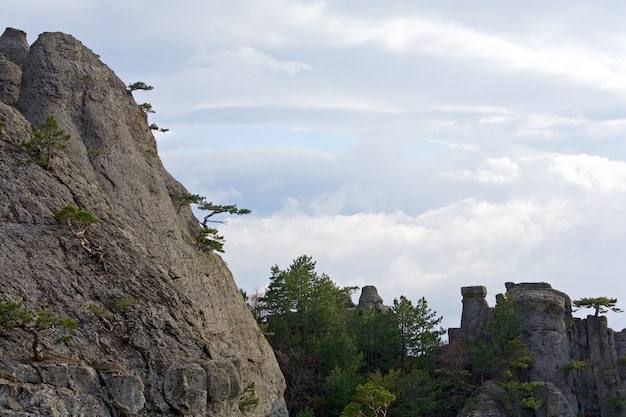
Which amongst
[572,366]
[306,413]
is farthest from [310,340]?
[572,366]

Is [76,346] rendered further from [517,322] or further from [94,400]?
[517,322]

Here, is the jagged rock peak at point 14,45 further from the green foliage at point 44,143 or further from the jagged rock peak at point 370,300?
the jagged rock peak at point 370,300

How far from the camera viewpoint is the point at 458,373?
6875cm

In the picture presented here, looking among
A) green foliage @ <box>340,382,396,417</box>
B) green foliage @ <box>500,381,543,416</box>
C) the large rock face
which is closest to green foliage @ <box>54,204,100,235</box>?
the large rock face

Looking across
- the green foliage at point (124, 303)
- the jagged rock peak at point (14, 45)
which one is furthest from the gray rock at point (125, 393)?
the jagged rock peak at point (14, 45)

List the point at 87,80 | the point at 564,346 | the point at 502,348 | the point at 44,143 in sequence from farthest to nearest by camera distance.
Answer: the point at 564,346
the point at 502,348
the point at 87,80
the point at 44,143

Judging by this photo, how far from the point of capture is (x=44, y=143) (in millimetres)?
41281

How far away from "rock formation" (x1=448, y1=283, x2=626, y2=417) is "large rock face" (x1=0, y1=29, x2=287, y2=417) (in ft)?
77.8

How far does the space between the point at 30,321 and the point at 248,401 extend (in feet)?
47.5

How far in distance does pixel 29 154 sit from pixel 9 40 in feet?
52.4

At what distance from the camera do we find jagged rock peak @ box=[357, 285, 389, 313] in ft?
267

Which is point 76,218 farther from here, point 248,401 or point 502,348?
point 502,348

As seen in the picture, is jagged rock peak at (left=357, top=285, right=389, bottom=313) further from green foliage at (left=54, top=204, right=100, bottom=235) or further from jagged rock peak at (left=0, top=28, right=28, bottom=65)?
green foliage at (left=54, top=204, right=100, bottom=235)

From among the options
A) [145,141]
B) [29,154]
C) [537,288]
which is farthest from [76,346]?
[537,288]
